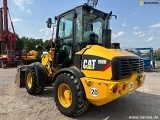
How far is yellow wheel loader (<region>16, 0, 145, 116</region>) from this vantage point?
4.39 meters

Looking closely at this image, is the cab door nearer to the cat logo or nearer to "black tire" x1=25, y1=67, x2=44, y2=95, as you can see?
"black tire" x1=25, y1=67, x2=44, y2=95

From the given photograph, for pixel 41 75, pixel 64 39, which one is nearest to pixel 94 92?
pixel 64 39

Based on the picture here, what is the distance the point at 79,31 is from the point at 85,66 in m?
1.13

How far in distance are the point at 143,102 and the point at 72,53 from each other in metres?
2.64

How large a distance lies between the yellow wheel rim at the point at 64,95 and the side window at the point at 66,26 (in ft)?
4.90

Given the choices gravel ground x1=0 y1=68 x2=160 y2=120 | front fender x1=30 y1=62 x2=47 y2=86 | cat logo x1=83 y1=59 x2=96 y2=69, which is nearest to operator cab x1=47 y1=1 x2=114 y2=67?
front fender x1=30 y1=62 x2=47 y2=86

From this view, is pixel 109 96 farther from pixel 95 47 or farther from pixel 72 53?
pixel 72 53

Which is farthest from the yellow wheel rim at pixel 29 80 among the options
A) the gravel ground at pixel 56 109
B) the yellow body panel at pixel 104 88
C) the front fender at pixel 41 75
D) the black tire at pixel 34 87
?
the yellow body panel at pixel 104 88

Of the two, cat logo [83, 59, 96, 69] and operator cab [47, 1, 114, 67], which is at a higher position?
operator cab [47, 1, 114, 67]

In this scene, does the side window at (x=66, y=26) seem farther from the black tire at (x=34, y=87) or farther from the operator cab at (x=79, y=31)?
the black tire at (x=34, y=87)

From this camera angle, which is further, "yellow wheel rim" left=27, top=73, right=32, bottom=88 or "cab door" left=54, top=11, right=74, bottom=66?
"yellow wheel rim" left=27, top=73, right=32, bottom=88

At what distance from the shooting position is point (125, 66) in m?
4.64

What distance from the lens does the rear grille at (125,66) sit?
4.33 m

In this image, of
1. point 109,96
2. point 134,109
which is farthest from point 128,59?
point 134,109
